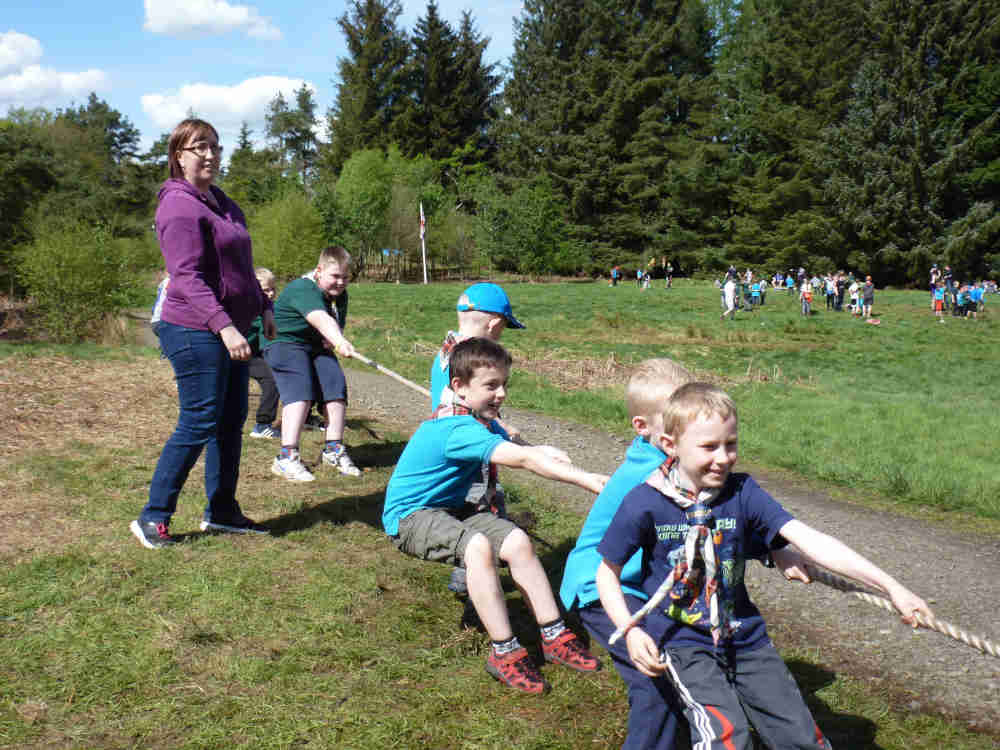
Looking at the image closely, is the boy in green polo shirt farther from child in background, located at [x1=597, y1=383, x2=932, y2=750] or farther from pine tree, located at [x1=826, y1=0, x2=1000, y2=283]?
pine tree, located at [x1=826, y1=0, x2=1000, y2=283]

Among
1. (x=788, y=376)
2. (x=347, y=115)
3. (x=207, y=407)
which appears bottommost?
(x=788, y=376)

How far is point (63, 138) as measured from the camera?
2088 inches

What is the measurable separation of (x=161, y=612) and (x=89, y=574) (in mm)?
613

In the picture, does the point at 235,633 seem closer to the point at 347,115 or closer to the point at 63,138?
the point at 63,138

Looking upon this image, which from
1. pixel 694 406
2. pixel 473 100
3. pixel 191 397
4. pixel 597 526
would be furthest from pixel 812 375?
pixel 473 100

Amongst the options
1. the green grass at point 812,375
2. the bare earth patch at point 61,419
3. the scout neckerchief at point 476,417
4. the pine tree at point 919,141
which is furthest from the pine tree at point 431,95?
the scout neckerchief at point 476,417

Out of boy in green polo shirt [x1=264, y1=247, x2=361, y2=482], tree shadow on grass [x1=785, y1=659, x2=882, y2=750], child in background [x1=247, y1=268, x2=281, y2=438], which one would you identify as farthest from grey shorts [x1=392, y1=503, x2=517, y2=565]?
child in background [x1=247, y1=268, x2=281, y2=438]

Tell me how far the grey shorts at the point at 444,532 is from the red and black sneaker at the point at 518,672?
409mm

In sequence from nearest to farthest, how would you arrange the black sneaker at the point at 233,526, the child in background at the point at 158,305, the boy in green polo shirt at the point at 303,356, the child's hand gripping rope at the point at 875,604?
1. the child's hand gripping rope at the point at 875,604
2. the child in background at the point at 158,305
3. the black sneaker at the point at 233,526
4. the boy in green polo shirt at the point at 303,356

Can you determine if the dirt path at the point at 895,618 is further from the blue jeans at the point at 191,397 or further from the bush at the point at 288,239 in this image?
the bush at the point at 288,239

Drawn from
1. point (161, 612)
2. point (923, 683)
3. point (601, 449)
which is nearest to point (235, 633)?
point (161, 612)

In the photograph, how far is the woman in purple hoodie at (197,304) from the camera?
438 cm

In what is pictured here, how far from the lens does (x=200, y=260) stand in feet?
14.6

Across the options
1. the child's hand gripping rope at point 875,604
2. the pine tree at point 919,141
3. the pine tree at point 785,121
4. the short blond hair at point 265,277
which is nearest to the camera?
the child's hand gripping rope at point 875,604
